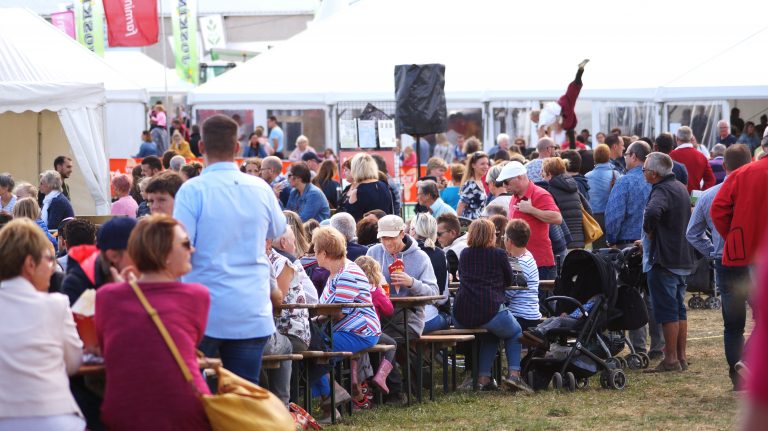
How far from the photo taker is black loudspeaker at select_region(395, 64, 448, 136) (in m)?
15.0

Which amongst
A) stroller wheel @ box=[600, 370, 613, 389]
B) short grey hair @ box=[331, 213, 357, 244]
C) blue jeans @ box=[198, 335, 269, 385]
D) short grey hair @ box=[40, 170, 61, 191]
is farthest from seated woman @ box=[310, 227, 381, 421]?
short grey hair @ box=[40, 170, 61, 191]

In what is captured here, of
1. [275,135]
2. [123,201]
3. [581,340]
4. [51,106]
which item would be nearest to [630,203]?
[581,340]

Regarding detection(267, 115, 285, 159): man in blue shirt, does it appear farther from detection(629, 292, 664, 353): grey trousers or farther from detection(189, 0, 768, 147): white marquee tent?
detection(629, 292, 664, 353): grey trousers

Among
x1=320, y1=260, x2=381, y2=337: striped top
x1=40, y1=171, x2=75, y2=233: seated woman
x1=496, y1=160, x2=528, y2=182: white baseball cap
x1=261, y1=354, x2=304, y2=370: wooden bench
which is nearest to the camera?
x1=261, y1=354, x2=304, y2=370: wooden bench

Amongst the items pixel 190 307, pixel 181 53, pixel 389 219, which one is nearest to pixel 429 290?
pixel 389 219

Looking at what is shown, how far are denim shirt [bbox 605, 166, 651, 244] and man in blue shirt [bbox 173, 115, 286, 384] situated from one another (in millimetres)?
6735

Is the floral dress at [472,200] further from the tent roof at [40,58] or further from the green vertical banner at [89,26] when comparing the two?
the green vertical banner at [89,26]

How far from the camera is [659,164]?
30.8 feet

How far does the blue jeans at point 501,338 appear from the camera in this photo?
29.3 ft

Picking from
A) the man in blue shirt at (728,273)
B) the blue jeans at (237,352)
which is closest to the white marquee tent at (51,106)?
the man in blue shirt at (728,273)

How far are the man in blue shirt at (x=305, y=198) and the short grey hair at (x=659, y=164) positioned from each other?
419cm

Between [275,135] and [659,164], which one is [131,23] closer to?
[275,135]

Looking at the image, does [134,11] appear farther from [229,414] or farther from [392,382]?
[229,414]

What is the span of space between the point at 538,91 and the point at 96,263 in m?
18.2
